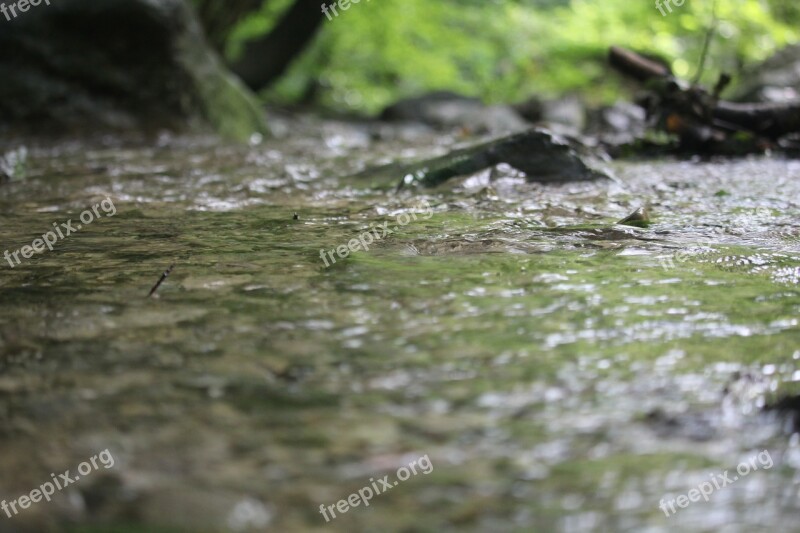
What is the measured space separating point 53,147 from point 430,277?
4253 millimetres

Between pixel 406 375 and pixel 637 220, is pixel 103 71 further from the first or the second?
pixel 406 375

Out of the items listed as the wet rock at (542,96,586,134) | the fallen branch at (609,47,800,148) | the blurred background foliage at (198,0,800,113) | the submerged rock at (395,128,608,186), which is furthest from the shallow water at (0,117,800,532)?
the blurred background foliage at (198,0,800,113)

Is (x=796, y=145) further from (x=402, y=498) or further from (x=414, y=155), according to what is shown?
(x=402, y=498)

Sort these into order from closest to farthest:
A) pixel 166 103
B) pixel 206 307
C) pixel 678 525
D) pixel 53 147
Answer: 1. pixel 678 525
2. pixel 206 307
3. pixel 53 147
4. pixel 166 103

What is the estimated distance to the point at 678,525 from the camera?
2.81 ft

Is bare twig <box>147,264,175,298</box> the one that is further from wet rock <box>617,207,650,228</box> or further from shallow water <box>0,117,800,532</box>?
wet rock <box>617,207,650,228</box>

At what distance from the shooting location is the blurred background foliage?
41.1ft

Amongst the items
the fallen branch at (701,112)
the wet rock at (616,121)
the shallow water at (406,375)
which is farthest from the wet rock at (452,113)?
the shallow water at (406,375)

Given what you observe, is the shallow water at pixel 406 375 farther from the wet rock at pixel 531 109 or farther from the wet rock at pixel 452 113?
the wet rock at pixel 531 109

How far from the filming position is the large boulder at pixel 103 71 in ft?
18.0

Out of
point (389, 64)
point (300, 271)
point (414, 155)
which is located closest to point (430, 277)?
point (300, 271)

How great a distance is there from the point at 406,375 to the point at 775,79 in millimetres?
6621

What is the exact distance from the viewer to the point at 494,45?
15359mm

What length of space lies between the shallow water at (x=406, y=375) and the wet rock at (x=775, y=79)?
174 inches
